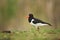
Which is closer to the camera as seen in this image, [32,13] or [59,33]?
[59,33]

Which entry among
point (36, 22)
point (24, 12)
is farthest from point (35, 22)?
point (24, 12)

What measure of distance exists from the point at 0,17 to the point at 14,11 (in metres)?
0.29

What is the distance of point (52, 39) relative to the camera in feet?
17.3

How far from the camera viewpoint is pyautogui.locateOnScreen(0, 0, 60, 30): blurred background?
6.17 metres

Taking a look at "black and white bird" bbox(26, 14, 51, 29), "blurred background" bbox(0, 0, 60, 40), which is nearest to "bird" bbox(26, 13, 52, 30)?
"black and white bird" bbox(26, 14, 51, 29)

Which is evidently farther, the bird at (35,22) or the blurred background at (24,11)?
the blurred background at (24,11)

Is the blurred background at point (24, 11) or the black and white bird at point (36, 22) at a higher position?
the blurred background at point (24, 11)

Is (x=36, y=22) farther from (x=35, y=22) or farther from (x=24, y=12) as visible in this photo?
(x=24, y=12)

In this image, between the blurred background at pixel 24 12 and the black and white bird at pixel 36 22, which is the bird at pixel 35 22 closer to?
the black and white bird at pixel 36 22

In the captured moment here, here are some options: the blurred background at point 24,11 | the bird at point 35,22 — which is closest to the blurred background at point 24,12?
the blurred background at point 24,11

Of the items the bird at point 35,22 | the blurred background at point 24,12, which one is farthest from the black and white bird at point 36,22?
the blurred background at point 24,12

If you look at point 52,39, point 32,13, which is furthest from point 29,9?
→ point 52,39

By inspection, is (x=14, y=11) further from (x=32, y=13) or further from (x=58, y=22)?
(x=58, y=22)

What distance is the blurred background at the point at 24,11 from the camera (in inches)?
243
